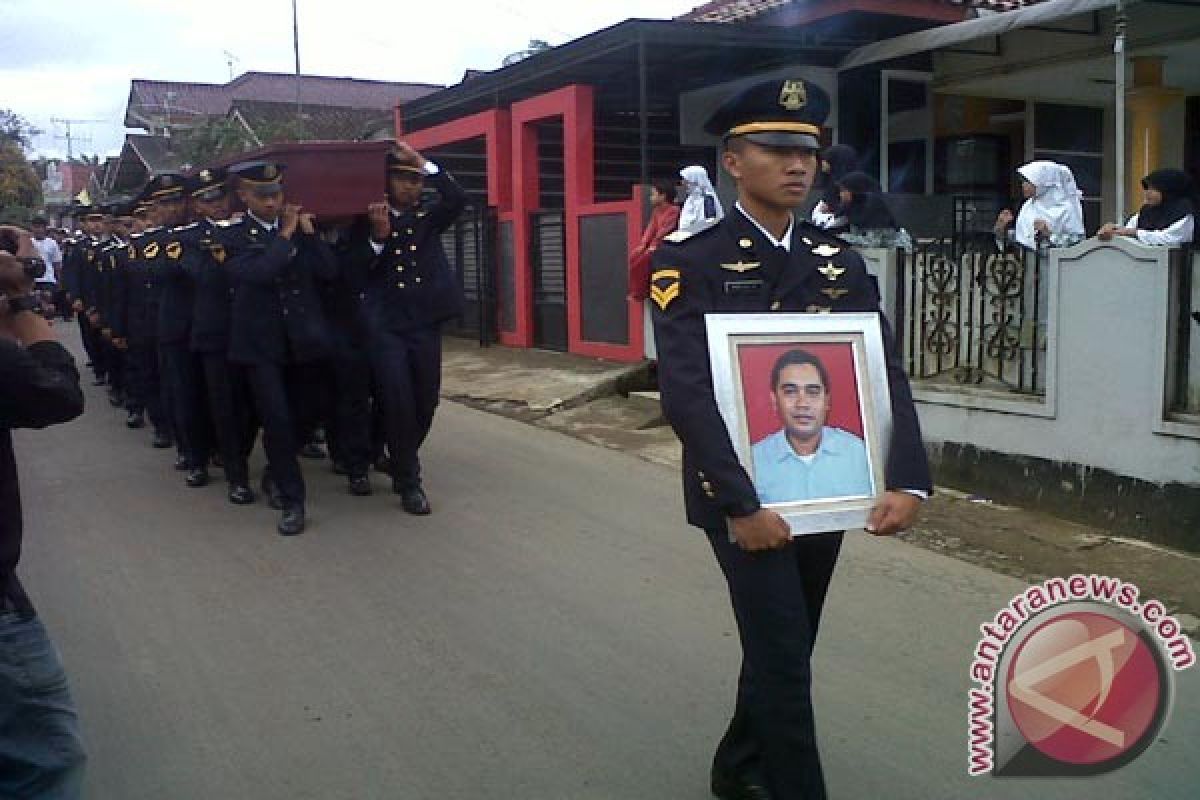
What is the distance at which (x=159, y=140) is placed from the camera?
2803 cm

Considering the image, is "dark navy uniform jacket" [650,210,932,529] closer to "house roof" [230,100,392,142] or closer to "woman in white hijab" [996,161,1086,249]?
"woman in white hijab" [996,161,1086,249]

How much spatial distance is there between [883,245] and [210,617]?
526cm

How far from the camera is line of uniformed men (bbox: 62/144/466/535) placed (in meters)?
6.07

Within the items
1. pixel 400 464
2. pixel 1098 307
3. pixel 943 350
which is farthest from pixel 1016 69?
pixel 400 464

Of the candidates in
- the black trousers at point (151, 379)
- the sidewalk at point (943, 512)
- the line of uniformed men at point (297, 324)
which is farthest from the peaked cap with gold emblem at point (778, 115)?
the black trousers at point (151, 379)

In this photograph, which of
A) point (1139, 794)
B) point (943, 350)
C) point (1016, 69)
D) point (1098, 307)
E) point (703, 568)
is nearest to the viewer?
point (1139, 794)

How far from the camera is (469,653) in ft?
13.9

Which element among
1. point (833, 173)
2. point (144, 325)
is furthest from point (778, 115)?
point (144, 325)

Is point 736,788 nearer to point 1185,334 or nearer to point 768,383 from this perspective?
point 768,383

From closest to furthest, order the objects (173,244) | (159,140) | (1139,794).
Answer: (1139,794), (173,244), (159,140)

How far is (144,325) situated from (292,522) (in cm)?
317

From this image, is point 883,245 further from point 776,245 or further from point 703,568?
point 776,245

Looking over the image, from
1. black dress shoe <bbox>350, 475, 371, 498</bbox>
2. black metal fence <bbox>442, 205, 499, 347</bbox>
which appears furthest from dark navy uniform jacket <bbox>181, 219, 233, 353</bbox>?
black metal fence <bbox>442, 205, 499, 347</bbox>

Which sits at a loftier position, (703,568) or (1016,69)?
(1016,69)
